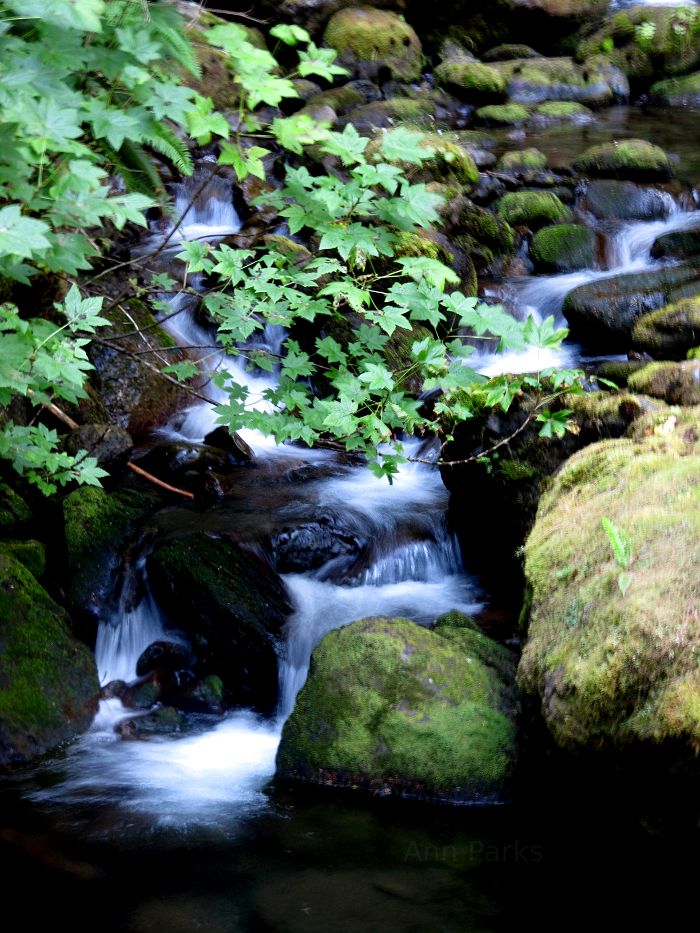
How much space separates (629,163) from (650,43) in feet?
26.6

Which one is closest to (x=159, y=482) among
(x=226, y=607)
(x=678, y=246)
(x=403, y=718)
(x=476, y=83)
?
(x=226, y=607)

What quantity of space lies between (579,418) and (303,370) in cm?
155

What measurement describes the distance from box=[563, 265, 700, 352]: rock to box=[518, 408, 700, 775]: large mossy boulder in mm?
3825

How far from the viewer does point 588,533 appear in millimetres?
3381

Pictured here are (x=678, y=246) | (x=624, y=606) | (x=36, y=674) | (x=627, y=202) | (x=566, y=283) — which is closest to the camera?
(x=624, y=606)

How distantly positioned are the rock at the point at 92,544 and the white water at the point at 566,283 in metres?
3.45

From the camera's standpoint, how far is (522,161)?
450 inches

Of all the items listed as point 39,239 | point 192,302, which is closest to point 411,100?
point 192,302

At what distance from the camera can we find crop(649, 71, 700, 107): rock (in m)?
15.9

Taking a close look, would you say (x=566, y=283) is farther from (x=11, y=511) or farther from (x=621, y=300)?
(x=11, y=511)

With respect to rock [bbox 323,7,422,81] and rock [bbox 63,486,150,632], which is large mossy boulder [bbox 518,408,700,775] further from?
rock [bbox 323,7,422,81]

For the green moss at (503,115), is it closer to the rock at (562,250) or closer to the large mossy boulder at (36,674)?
the rock at (562,250)

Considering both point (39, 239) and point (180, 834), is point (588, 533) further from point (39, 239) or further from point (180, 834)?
point (39, 239)

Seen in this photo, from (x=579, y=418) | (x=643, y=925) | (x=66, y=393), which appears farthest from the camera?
(x=579, y=418)
